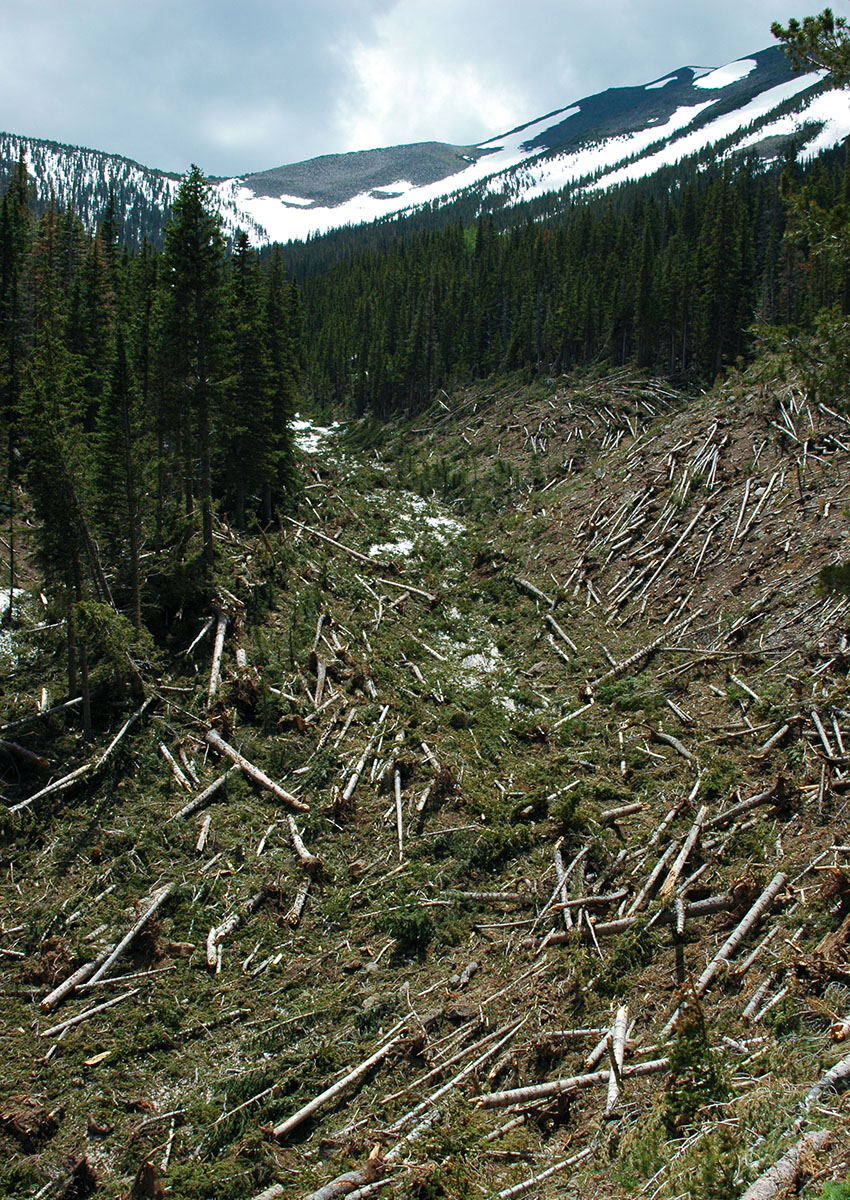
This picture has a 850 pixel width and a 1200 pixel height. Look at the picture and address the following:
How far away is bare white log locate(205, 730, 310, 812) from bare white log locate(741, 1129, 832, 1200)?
37.3ft

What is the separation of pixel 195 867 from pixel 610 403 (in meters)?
44.6

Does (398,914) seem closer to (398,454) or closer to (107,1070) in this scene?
(107,1070)

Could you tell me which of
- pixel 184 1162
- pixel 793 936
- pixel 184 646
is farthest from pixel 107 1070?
pixel 184 646

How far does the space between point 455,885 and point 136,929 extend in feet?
18.6

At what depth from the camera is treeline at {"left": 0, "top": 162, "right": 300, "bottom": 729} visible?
675 inches

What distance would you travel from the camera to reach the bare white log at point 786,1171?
467 cm

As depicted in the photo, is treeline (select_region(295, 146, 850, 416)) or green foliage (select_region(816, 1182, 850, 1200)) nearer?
green foliage (select_region(816, 1182, 850, 1200))

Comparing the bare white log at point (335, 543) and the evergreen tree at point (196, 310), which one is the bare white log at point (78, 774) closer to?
the evergreen tree at point (196, 310)

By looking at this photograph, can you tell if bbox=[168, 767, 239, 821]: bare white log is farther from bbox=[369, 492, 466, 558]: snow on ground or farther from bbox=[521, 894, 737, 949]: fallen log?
bbox=[369, 492, 466, 558]: snow on ground

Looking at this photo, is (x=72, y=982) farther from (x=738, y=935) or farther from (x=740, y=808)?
(x=740, y=808)

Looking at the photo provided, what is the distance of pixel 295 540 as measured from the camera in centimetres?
2945

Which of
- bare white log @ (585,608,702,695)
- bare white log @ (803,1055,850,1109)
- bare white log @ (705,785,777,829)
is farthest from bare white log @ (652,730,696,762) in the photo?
bare white log @ (803,1055,850,1109)

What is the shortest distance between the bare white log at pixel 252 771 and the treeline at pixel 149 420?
11.7 ft

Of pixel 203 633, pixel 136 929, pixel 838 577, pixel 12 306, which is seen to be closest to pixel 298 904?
pixel 136 929
